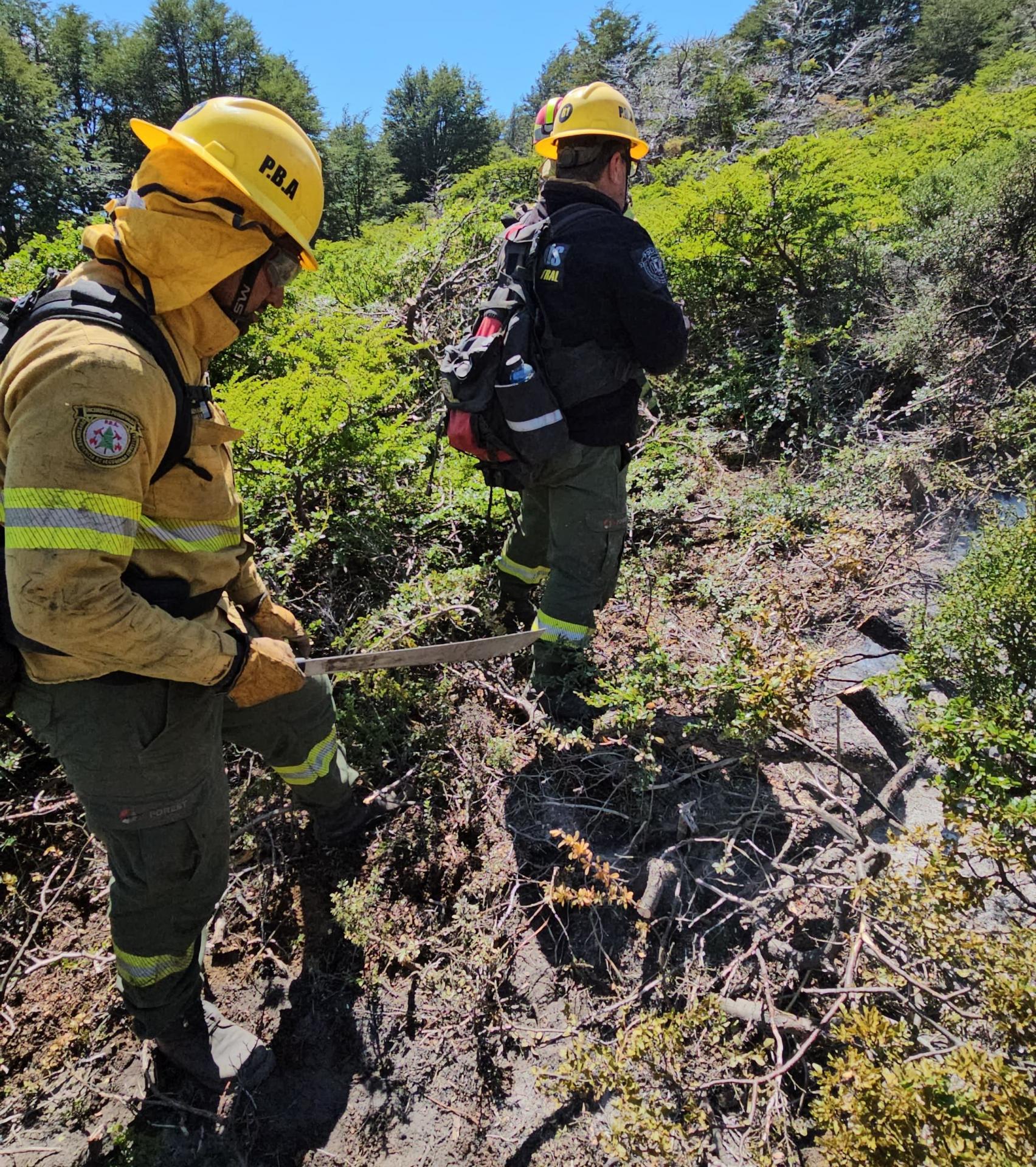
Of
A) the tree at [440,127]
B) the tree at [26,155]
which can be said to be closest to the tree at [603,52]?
the tree at [440,127]

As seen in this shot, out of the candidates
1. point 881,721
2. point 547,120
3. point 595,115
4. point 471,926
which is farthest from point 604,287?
point 471,926

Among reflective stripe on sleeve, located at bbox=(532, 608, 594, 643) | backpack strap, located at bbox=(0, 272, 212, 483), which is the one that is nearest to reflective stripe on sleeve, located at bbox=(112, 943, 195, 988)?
backpack strap, located at bbox=(0, 272, 212, 483)

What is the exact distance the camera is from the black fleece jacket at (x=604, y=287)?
8.64 feet

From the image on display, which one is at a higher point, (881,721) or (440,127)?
(440,127)

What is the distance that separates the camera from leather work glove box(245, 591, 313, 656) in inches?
104

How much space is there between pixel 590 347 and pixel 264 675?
1.81 metres

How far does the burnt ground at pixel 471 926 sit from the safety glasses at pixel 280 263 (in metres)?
1.89

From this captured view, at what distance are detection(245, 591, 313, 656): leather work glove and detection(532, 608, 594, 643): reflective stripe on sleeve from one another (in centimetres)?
105

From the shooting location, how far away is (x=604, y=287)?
270 cm

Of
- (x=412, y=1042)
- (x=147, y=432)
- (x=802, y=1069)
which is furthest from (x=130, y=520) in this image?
(x=802, y=1069)

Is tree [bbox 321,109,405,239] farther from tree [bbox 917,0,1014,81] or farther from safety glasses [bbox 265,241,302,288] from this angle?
safety glasses [bbox 265,241,302,288]

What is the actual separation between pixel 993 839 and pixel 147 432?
7.62 feet

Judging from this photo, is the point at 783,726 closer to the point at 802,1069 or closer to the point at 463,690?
the point at 802,1069

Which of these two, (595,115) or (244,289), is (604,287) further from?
(244,289)
